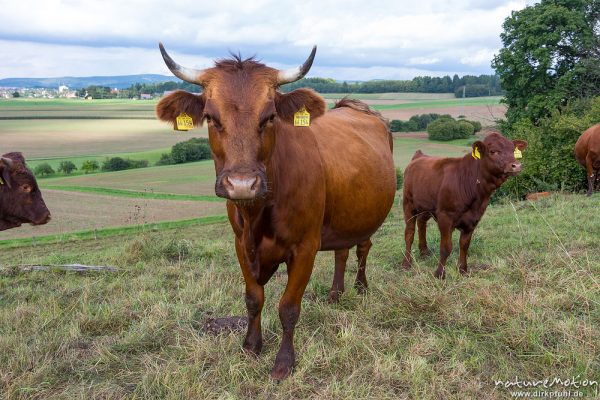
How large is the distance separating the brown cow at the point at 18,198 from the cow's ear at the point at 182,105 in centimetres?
419

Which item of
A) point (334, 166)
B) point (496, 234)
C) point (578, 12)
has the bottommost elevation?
point (496, 234)

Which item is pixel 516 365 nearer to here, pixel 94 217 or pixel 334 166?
pixel 334 166

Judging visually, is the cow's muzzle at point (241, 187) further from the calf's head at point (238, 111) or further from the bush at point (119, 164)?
the bush at point (119, 164)

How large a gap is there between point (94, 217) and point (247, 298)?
2426 centimetres

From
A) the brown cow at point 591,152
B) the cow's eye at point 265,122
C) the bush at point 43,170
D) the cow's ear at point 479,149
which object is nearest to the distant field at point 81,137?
the bush at point 43,170

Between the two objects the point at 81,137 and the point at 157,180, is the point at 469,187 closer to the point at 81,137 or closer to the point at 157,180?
the point at 157,180

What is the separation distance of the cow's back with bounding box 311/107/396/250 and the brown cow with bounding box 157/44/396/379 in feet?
0.05

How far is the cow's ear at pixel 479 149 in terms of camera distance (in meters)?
7.11

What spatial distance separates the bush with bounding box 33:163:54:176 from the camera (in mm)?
44000

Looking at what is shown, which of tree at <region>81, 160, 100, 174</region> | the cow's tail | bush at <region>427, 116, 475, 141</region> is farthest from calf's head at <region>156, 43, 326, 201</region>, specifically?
tree at <region>81, 160, 100, 174</region>

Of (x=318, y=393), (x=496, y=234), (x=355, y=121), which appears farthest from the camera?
(x=496, y=234)

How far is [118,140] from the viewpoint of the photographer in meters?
61.6

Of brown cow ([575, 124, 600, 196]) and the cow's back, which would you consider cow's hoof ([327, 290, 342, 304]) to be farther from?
brown cow ([575, 124, 600, 196])

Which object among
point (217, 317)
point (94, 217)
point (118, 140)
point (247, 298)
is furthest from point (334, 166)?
point (118, 140)
